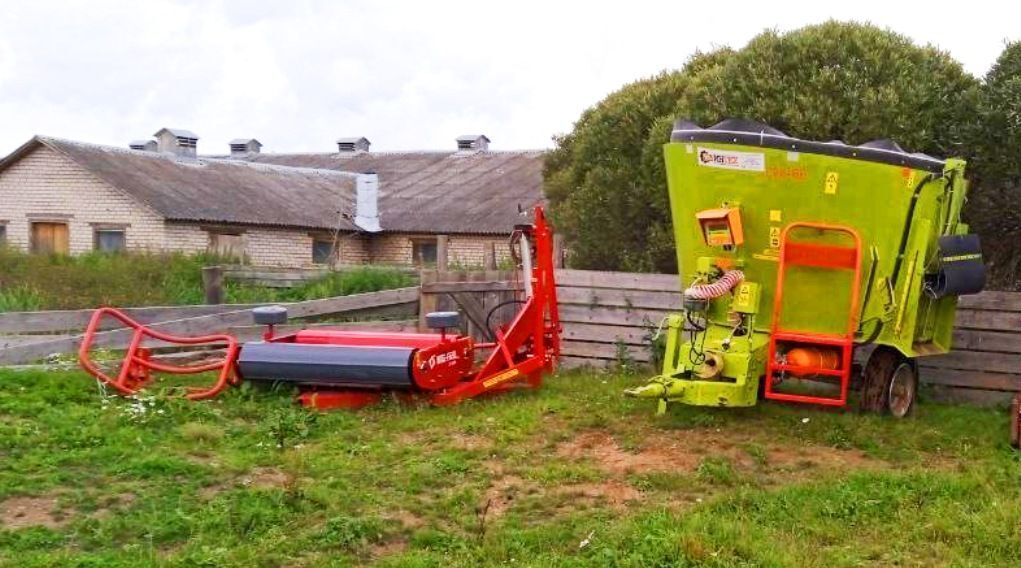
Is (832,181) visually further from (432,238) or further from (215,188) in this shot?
(432,238)

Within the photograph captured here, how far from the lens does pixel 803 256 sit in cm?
782

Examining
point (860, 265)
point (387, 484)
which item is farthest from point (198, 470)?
point (860, 265)

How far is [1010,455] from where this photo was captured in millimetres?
7301

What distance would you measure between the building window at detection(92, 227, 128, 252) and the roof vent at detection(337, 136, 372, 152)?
1573 centimetres

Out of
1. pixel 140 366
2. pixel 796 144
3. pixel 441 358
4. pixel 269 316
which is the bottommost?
pixel 140 366

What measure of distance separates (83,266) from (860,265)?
11.8 metres

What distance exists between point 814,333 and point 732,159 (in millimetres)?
1436

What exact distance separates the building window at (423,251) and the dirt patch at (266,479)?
72.1 ft

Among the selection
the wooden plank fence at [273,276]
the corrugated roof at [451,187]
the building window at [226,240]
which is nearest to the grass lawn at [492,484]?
the wooden plank fence at [273,276]

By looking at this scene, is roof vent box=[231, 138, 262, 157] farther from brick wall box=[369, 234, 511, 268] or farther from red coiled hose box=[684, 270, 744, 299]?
red coiled hose box=[684, 270, 744, 299]

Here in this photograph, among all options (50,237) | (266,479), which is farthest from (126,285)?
(50,237)

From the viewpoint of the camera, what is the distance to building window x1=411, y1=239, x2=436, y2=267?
28875mm

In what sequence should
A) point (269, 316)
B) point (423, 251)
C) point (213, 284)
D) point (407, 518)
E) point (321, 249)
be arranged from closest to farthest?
point (407, 518) → point (269, 316) → point (213, 284) → point (321, 249) → point (423, 251)

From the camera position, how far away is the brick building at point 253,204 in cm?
2383
